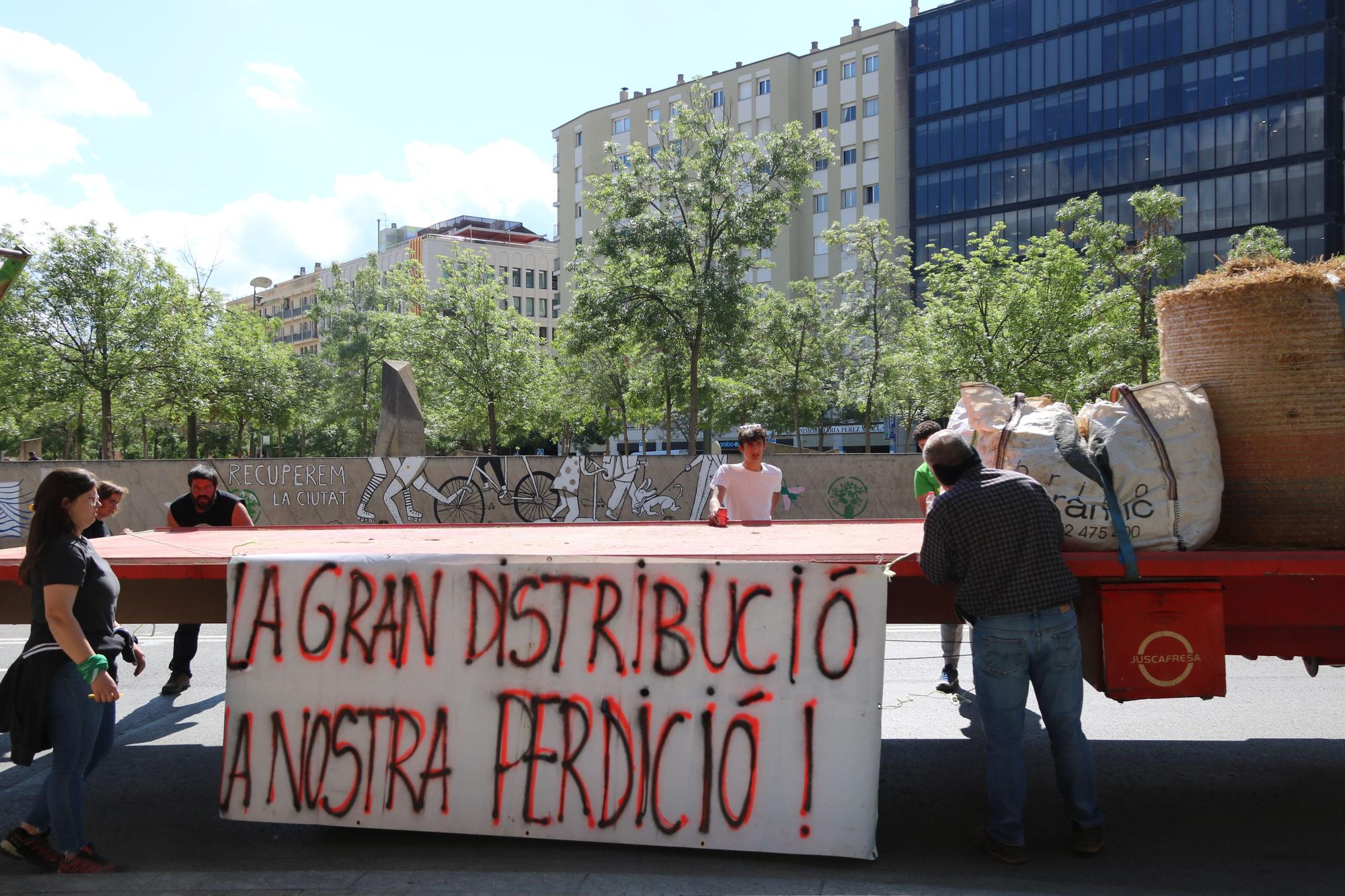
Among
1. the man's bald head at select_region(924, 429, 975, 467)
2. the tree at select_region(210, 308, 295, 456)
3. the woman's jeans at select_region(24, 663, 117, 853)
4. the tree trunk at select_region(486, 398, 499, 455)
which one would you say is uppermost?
the tree at select_region(210, 308, 295, 456)

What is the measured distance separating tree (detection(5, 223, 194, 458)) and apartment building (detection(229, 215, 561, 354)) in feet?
191

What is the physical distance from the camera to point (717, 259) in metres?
22.6

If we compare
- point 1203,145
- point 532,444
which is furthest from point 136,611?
point 532,444

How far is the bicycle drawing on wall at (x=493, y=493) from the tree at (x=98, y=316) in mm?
13973

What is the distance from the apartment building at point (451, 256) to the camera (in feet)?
333

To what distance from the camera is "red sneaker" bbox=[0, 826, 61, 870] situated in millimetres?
3957

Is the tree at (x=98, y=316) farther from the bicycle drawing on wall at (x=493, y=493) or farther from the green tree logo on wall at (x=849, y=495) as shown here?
the green tree logo on wall at (x=849, y=495)

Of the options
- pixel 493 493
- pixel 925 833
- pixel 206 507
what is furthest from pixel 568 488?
pixel 925 833

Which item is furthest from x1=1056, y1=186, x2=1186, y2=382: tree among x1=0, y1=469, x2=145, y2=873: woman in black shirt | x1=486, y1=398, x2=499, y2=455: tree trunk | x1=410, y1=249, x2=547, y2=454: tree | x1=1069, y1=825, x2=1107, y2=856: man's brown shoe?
x1=0, y1=469, x2=145, y2=873: woman in black shirt

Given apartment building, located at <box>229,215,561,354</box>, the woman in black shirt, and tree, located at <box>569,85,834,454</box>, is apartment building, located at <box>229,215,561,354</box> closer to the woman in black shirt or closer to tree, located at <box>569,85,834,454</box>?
tree, located at <box>569,85,834,454</box>

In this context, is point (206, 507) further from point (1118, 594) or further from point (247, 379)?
point (247, 379)

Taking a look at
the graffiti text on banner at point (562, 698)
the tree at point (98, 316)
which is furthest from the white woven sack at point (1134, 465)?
the tree at point (98, 316)

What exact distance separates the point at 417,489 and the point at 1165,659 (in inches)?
625

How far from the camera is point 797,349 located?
1486 inches
